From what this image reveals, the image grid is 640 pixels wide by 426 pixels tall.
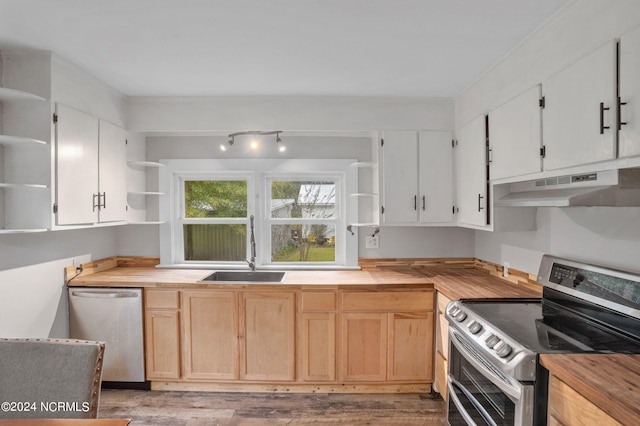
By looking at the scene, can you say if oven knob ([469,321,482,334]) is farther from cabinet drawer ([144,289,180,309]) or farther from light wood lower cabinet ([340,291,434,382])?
cabinet drawer ([144,289,180,309])

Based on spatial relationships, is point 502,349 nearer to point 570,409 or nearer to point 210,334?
point 570,409

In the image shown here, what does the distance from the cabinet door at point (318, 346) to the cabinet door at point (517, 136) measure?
1.56 m

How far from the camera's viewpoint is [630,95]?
1.27m

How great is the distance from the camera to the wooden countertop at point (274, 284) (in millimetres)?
2531

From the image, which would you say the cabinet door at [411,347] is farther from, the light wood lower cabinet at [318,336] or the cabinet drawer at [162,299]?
the cabinet drawer at [162,299]

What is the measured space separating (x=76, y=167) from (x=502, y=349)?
2.74 metres

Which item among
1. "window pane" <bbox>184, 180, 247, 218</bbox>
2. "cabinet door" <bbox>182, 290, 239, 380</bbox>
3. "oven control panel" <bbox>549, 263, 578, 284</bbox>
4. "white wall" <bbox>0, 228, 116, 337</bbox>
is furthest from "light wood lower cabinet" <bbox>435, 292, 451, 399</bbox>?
"white wall" <bbox>0, 228, 116, 337</bbox>

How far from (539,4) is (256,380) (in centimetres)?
288

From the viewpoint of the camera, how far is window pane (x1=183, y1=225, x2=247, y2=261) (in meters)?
3.24

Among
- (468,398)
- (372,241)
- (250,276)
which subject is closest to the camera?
(468,398)

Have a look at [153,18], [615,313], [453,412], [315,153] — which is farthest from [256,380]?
[153,18]

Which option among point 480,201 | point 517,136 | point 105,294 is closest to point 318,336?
point 480,201

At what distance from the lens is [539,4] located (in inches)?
61.8

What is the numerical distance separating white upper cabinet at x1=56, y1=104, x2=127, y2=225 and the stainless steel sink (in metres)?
0.95
